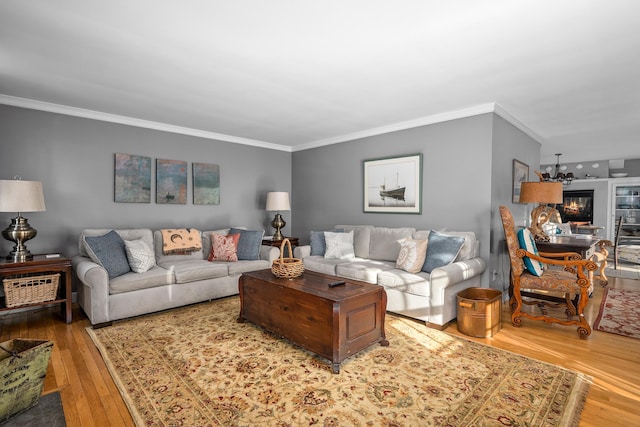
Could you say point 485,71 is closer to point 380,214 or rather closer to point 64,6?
point 380,214

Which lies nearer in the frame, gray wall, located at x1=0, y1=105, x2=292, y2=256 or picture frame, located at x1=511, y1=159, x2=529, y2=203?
gray wall, located at x1=0, y1=105, x2=292, y2=256

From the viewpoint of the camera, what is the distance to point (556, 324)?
11.4ft

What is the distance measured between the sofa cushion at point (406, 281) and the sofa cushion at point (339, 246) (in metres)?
0.93

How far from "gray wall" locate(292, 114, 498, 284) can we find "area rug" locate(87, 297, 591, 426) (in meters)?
1.69

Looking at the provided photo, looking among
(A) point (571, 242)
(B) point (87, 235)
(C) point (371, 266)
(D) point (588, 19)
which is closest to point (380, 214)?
(C) point (371, 266)

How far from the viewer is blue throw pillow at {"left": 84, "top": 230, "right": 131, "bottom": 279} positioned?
3.48m

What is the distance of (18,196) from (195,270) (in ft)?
5.97

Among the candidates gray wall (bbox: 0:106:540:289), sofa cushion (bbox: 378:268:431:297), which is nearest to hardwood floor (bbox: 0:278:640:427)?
sofa cushion (bbox: 378:268:431:297)

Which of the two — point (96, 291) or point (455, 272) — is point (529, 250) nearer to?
point (455, 272)

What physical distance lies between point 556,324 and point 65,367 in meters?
4.53

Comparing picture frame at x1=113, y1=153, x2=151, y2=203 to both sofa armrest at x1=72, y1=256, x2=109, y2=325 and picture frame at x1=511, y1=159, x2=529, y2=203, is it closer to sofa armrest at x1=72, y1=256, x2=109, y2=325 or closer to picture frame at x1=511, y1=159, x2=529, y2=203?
sofa armrest at x1=72, y1=256, x2=109, y2=325

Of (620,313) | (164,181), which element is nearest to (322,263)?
(164,181)

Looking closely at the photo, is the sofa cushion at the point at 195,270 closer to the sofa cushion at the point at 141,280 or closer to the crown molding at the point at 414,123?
the sofa cushion at the point at 141,280

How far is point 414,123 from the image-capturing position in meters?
4.48
